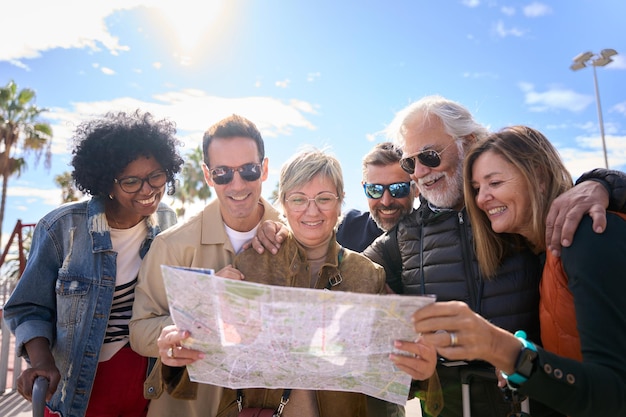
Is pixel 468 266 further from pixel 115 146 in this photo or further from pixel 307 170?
pixel 115 146

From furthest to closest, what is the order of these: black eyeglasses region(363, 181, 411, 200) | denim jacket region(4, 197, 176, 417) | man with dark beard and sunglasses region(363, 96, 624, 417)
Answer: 1. black eyeglasses region(363, 181, 411, 200)
2. denim jacket region(4, 197, 176, 417)
3. man with dark beard and sunglasses region(363, 96, 624, 417)

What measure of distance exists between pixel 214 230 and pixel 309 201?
0.63 m

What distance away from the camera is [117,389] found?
2.71 metres

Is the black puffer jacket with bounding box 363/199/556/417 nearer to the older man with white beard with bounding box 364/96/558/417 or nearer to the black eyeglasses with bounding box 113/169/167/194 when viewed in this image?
the older man with white beard with bounding box 364/96/558/417

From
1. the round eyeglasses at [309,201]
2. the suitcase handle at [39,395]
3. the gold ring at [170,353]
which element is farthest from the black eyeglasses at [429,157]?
the suitcase handle at [39,395]

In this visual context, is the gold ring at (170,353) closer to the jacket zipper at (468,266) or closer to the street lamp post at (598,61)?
the jacket zipper at (468,266)

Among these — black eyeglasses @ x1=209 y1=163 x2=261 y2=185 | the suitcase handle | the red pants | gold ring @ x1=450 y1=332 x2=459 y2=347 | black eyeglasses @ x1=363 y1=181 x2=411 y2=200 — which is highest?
black eyeglasses @ x1=209 y1=163 x2=261 y2=185

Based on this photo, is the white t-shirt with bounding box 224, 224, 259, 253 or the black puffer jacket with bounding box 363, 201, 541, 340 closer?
the black puffer jacket with bounding box 363, 201, 541, 340

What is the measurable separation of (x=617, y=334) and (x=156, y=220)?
107 inches

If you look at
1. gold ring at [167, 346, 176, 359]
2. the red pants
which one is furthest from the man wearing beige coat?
gold ring at [167, 346, 176, 359]

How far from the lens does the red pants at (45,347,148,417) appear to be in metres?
2.70

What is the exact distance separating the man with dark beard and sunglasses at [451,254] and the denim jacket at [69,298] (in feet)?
5.70

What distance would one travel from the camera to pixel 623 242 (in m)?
1.60

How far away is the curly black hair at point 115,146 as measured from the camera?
296cm
